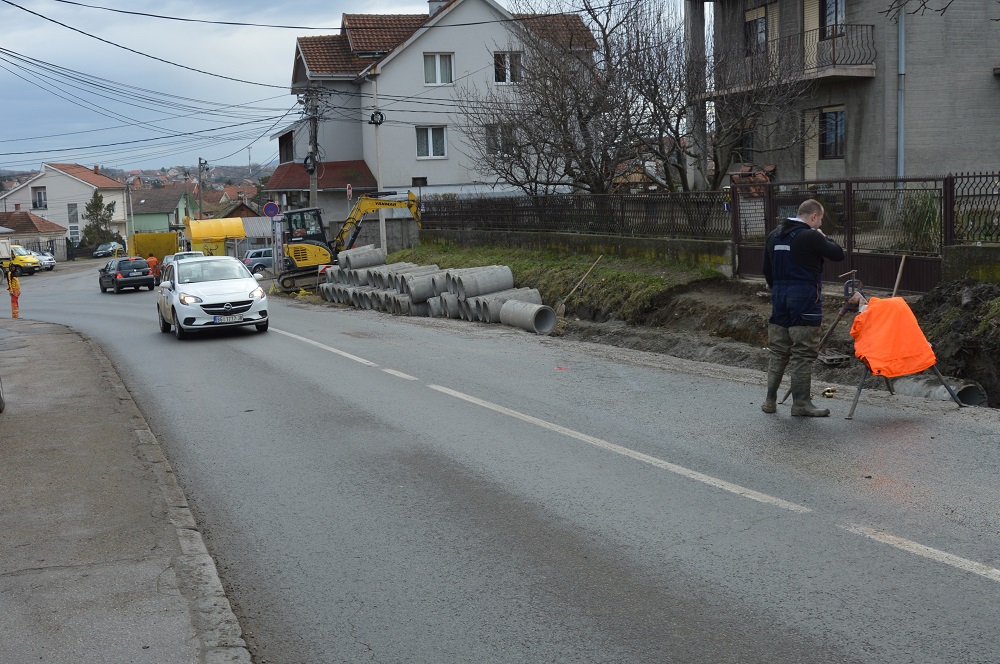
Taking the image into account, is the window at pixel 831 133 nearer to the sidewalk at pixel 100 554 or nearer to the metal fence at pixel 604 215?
the metal fence at pixel 604 215

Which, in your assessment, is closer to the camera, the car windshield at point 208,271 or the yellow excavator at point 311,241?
the car windshield at point 208,271

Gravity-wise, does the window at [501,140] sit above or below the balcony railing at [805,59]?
below

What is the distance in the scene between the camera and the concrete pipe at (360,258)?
103 feet

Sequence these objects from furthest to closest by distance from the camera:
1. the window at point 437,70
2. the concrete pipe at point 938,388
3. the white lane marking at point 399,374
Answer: the window at point 437,70, the white lane marking at point 399,374, the concrete pipe at point 938,388

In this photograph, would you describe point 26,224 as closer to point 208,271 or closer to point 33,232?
point 33,232

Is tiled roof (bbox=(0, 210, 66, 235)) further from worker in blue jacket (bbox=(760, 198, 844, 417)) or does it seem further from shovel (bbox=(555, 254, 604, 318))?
worker in blue jacket (bbox=(760, 198, 844, 417))

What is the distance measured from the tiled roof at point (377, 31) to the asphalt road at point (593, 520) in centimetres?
4264

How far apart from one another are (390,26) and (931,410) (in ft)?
155

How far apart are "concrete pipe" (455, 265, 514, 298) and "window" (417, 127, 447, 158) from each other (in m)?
28.8

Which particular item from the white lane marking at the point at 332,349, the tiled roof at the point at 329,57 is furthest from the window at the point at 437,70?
the white lane marking at the point at 332,349

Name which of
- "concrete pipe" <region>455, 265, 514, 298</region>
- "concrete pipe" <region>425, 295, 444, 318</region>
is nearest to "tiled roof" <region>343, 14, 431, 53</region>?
"concrete pipe" <region>425, 295, 444, 318</region>

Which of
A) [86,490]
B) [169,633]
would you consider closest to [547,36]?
[86,490]

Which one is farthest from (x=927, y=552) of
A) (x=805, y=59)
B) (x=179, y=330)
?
(x=805, y=59)

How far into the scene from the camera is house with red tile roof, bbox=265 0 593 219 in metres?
49.0
